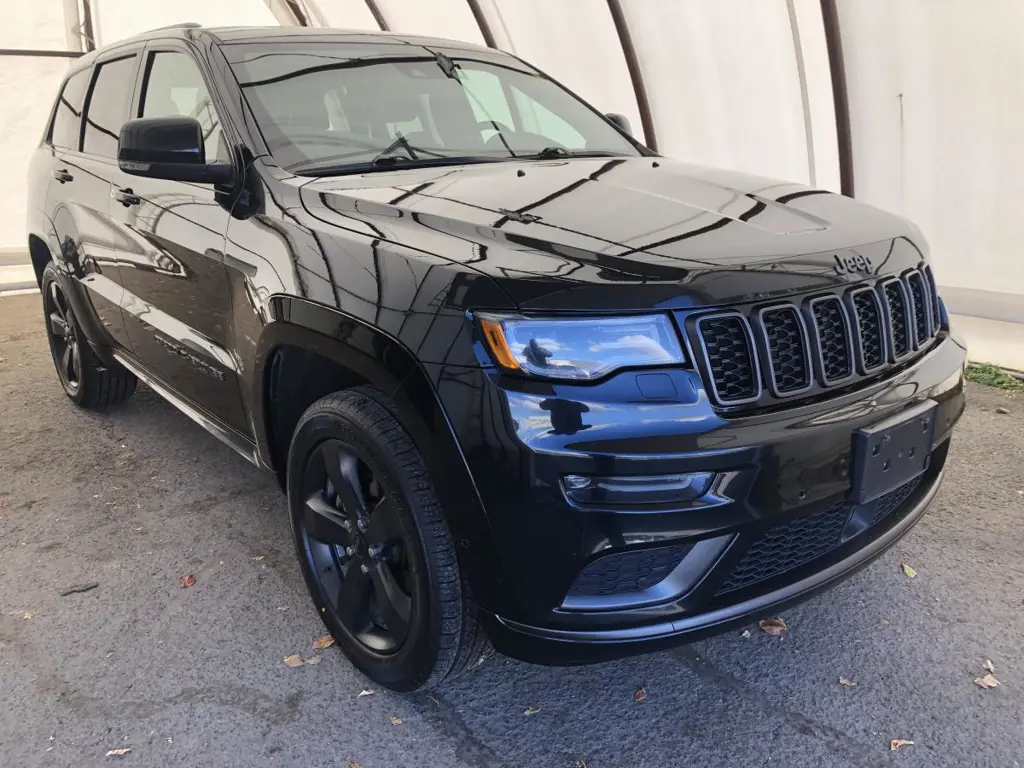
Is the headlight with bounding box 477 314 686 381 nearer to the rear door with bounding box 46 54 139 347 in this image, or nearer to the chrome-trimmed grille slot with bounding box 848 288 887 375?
the chrome-trimmed grille slot with bounding box 848 288 887 375

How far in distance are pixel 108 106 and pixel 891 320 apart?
Result: 3.31 m

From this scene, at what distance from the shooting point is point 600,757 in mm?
2014

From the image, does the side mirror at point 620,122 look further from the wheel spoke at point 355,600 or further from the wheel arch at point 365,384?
the wheel spoke at point 355,600

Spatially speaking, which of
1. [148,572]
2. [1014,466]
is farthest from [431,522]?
[1014,466]

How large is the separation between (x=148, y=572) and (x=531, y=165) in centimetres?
190

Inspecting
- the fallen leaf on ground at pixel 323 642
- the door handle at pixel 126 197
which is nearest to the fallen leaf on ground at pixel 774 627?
the fallen leaf on ground at pixel 323 642

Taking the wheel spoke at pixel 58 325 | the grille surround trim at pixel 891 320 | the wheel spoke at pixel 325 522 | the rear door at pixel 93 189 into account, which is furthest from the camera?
the wheel spoke at pixel 58 325

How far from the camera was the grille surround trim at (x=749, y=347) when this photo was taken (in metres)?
1.66

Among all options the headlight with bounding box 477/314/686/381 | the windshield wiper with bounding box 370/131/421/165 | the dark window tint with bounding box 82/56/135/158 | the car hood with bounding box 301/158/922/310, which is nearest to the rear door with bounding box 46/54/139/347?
the dark window tint with bounding box 82/56/135/158

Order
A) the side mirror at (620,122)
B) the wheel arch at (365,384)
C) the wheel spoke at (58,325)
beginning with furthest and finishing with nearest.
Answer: the wheel spoke at (58,325)
the side mirror at (620,122)
the wheel arch at (365,384)

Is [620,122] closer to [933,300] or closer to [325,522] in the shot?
[933,300]

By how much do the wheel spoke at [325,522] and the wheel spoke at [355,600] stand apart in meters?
0.09

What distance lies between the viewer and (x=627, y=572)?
5.65 ft

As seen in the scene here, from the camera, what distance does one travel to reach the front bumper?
1.61 metres
